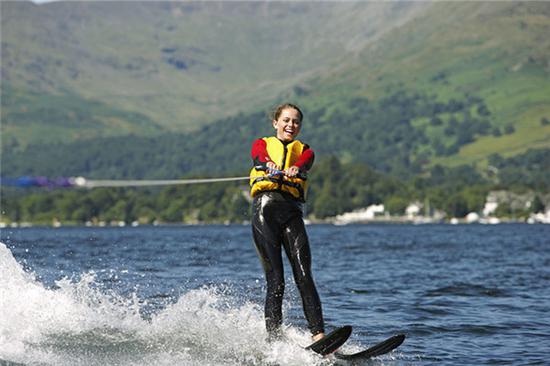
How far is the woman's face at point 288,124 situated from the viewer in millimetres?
12938

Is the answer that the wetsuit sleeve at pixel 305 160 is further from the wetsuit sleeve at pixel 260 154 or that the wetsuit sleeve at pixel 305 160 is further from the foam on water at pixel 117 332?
the foam on water at pixel 117 332

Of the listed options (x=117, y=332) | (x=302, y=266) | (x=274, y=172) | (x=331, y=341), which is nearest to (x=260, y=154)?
(x=274, y=172)

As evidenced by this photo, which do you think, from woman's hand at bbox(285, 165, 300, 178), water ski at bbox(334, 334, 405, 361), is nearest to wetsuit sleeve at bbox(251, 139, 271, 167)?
woman's hand at bbox(285, 165, 300, 178)

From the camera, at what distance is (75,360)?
12203 mm

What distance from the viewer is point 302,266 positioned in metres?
12.8

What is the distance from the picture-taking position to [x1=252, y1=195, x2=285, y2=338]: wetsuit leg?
1290 cm

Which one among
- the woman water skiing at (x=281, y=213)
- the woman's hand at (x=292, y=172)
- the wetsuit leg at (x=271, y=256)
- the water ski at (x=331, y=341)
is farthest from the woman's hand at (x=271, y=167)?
the water ski at (x=331, y=341)

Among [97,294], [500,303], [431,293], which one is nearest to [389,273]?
[431,293]

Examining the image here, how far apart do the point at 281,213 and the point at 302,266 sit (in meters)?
0.69

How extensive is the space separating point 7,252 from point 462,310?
8.92 m

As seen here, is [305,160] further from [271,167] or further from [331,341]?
[331,341]

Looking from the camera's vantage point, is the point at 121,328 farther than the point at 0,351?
Yes

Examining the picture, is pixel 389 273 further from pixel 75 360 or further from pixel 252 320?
pixel 75 360

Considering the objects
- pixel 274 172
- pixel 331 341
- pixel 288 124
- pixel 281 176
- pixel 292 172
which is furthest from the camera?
pixel 288 124
